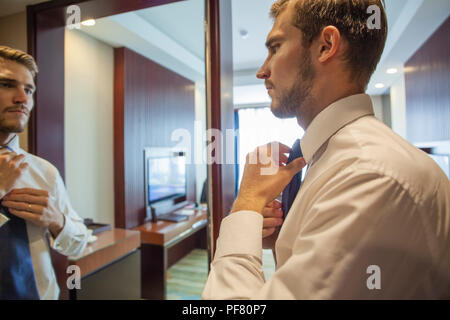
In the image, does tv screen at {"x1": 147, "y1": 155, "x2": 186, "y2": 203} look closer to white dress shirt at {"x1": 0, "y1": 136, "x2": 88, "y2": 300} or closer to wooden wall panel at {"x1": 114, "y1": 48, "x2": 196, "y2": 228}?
wooden wall panel at {"x1": 114, "y1": 48, "x2": 196, "y2": 228}

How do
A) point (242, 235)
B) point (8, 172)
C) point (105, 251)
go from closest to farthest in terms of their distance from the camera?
point (242, 235) < point (8, 172) < point (105, 251)

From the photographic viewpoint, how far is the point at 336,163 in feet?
1.44

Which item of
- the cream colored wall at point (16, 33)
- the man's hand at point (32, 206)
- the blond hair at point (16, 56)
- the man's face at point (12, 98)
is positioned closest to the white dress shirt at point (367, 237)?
the man's hand at point (32, 206)

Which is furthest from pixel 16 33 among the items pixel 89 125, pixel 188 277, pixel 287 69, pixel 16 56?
pixel 188 277

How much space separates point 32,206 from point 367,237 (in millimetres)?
969

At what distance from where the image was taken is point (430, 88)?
88.4 inches

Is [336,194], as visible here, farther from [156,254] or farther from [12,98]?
[156,254]

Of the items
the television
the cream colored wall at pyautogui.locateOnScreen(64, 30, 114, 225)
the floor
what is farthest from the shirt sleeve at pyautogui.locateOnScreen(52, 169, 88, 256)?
the television

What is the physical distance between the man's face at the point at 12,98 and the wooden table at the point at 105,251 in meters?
1.06

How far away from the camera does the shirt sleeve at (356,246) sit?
365 millimetres

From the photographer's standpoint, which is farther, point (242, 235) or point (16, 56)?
point (16, 56)

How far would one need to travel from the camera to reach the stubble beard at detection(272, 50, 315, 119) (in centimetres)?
56

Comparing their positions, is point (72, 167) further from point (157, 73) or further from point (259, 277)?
point (259, 277)
